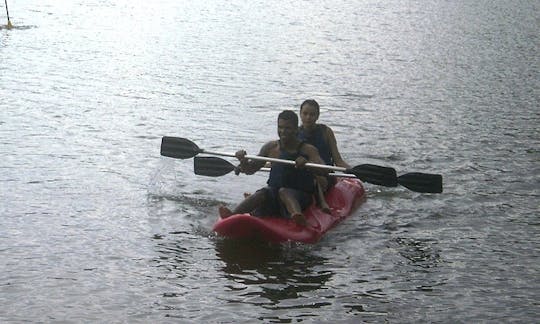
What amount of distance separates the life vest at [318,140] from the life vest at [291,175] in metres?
0.93

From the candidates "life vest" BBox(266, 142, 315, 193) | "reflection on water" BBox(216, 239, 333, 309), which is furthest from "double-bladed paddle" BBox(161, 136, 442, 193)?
"reflection on water" BBox(216, 239, 333, 309)

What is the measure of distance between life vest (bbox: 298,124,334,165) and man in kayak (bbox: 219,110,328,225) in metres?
0.74

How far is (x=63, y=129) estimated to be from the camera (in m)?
18.2

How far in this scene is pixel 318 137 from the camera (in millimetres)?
12852

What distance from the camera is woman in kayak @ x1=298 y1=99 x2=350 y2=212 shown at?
1266cm

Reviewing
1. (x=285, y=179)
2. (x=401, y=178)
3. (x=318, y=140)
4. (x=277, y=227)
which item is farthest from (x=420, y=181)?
(x=277, y=227)

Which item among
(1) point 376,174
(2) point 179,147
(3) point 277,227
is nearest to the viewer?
(3) point 277,227

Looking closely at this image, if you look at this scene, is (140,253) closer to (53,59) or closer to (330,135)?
(330,135)

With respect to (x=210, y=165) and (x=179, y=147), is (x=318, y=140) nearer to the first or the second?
(x=210, y=165)

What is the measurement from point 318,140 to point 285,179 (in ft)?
4.13

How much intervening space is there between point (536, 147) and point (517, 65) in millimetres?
12279

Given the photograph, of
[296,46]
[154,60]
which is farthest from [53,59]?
[296,46]

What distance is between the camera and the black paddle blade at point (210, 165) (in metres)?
12.5

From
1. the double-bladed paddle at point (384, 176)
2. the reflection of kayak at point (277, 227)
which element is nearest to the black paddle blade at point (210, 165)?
the double-bladed paddle at point (384, 176)
